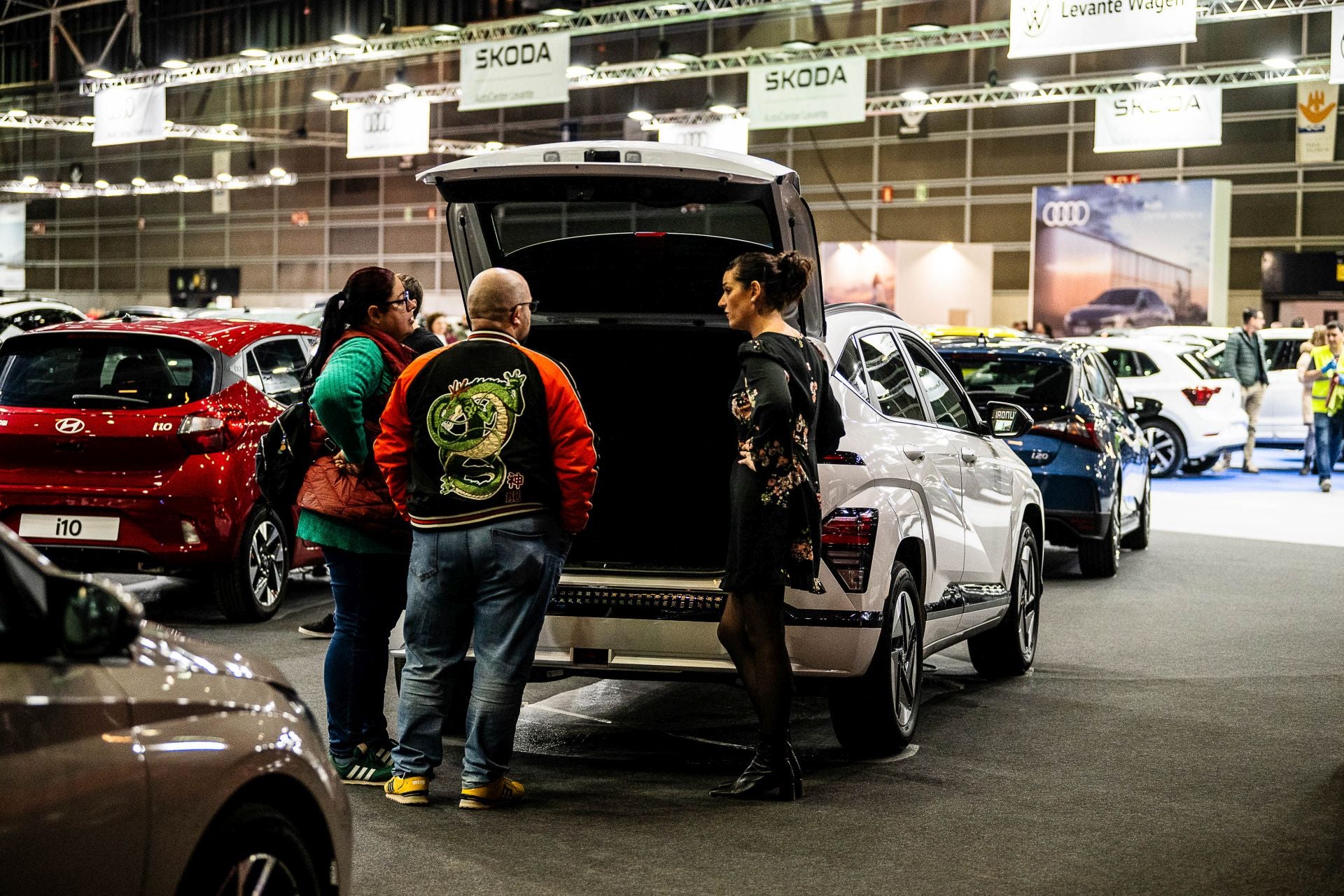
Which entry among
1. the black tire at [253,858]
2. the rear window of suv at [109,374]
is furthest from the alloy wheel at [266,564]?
the black tire at [253,858]

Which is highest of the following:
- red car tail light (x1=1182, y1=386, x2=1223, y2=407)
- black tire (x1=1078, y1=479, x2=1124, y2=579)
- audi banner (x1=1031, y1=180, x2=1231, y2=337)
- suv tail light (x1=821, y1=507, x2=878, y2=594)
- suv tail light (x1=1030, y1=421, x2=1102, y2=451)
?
audi banner (x1=1031, y1=180, x2=1231, y2=337)

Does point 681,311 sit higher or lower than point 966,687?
higher

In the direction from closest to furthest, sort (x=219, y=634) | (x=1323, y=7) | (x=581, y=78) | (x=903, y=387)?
(x=903, y=387) < (x=219, y=634) < (x=1323, y=7) < (x=581, y=78)

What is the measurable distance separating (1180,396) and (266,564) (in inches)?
512

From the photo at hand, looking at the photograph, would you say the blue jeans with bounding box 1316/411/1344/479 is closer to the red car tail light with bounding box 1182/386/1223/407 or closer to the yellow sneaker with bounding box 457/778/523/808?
the red car tail light with bounding box 1182/386/1223/407

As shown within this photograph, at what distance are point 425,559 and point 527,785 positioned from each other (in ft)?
3.55

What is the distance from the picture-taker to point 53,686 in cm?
267

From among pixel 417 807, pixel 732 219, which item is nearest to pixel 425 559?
pixel 417 807

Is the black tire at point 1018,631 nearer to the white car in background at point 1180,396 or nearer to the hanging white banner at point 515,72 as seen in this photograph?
the white car in background at point 1180,396

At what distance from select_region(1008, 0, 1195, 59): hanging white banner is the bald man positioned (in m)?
13.6

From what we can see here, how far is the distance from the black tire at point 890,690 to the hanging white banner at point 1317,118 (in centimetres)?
2759

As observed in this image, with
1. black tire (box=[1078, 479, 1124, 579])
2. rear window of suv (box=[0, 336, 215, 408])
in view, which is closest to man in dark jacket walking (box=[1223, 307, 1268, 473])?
black tire (box=[1078, 479, 1124, 579])

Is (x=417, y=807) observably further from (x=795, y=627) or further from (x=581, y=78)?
(x=581, y=78)

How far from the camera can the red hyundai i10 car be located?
8641mm
